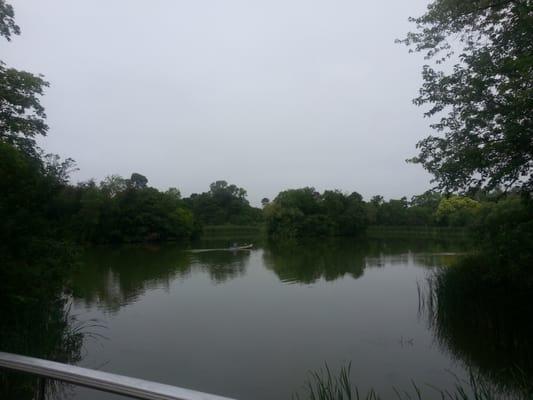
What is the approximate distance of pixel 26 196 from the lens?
536 cm

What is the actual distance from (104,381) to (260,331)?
340 inches

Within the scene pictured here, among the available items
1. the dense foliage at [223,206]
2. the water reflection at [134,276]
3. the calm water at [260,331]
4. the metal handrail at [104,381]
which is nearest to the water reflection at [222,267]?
the water reflection at [134,276]

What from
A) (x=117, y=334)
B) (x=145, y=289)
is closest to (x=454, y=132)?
(x=117, y=334)

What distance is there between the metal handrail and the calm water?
4.15 meters

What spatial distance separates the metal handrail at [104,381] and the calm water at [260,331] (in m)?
→ 4.15

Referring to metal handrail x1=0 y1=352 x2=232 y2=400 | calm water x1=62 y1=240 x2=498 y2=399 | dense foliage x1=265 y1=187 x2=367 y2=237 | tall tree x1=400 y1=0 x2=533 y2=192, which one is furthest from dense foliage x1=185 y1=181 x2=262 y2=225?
metal handrail x1=0 y1=352 x2=232 y2=400

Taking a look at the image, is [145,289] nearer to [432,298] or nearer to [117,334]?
[117,334]

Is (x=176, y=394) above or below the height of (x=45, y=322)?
above

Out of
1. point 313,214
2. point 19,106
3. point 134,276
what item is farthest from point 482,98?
point 313,214

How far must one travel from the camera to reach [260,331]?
9883 mm

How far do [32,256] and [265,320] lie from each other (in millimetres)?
6701

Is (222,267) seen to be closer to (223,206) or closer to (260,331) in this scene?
(260,331)

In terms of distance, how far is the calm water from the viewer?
278 inches

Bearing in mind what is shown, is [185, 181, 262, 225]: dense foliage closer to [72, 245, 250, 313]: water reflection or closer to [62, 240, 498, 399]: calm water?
[72, 245, 250, 313]: water reflection
